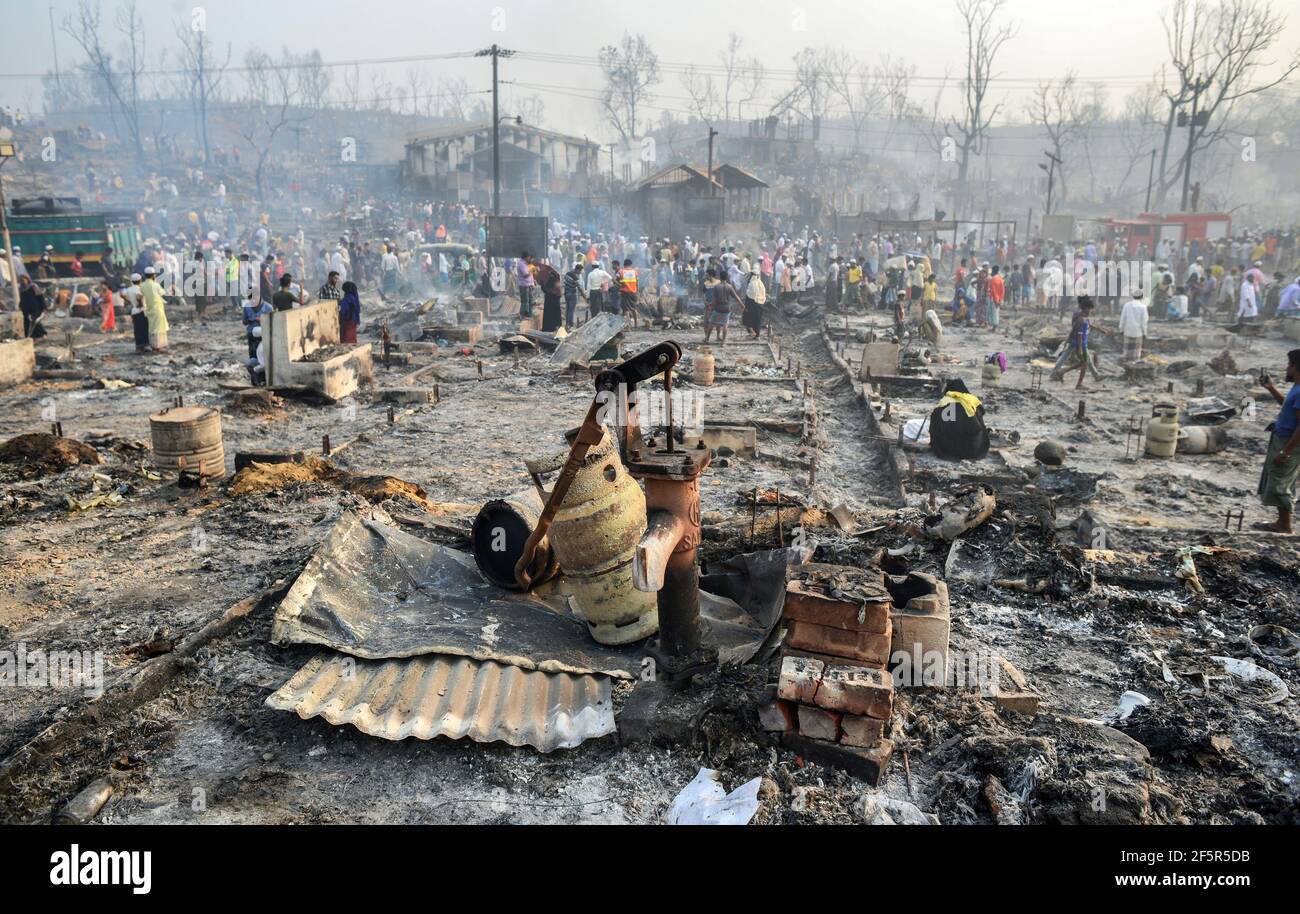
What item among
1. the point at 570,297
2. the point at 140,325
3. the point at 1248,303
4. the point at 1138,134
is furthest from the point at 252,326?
the point at 1138,134

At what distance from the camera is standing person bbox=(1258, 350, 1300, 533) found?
7332 millimetres

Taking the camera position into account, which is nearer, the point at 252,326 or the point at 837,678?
the point at 837,678

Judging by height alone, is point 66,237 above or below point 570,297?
above

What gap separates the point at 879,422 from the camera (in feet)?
38.9

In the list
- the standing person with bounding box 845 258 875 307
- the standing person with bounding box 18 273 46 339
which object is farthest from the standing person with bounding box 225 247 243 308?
the standing person with bounding box 845 258 875 307

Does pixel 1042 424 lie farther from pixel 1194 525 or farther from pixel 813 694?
pixel 813 694

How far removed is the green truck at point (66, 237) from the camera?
25.2 meters

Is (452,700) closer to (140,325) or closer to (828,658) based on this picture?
(828,658)

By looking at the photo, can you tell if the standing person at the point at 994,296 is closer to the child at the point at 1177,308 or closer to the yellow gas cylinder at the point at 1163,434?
the child at the point at 1177,308

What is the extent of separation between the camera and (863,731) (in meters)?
3.67

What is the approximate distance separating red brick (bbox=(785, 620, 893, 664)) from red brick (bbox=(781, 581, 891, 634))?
25mm

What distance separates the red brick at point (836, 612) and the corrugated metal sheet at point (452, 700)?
1036 millimetres

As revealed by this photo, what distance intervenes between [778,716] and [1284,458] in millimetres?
6114

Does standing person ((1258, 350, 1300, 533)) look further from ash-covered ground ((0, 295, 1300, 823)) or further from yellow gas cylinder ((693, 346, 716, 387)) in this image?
yellow gas cylinder ((693, 346, 716, 387))
